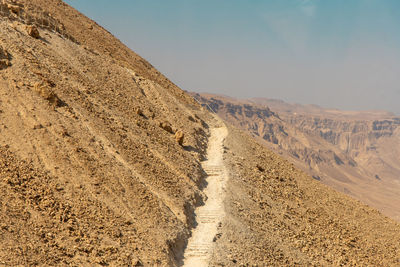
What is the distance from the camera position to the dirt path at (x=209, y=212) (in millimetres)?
14707

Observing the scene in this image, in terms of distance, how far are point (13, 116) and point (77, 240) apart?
620cm

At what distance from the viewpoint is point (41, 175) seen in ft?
44.3

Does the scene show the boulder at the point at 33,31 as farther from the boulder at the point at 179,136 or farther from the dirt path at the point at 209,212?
the dirt path at the point at 209,212

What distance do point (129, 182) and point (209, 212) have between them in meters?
4.07

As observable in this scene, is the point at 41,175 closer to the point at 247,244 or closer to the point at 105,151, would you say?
the point at 105,151

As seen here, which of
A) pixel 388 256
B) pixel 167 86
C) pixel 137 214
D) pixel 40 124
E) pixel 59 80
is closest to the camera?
pixel 137 214

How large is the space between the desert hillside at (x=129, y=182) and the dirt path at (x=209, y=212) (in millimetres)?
70

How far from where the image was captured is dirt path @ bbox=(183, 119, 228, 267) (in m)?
14.7

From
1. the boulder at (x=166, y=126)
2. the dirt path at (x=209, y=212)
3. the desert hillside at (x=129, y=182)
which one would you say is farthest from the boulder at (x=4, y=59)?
the dirt path at (x=209, y=212)

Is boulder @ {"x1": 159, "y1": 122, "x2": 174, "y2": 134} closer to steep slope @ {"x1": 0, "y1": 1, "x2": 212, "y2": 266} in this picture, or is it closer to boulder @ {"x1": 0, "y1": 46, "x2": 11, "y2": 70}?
steep slope @ {"x1": 0, "y1": 1, "x2": 212, "y2": 266}

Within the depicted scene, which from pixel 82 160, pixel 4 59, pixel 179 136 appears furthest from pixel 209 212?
pixel 4 59

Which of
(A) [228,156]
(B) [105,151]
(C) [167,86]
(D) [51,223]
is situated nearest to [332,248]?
(A) [228,156]

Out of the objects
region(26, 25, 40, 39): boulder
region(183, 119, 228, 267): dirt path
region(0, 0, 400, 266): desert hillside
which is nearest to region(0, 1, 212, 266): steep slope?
region(0, 0, 400, 266): desert hillside

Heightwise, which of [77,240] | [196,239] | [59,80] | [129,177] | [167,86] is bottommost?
[77,240]
